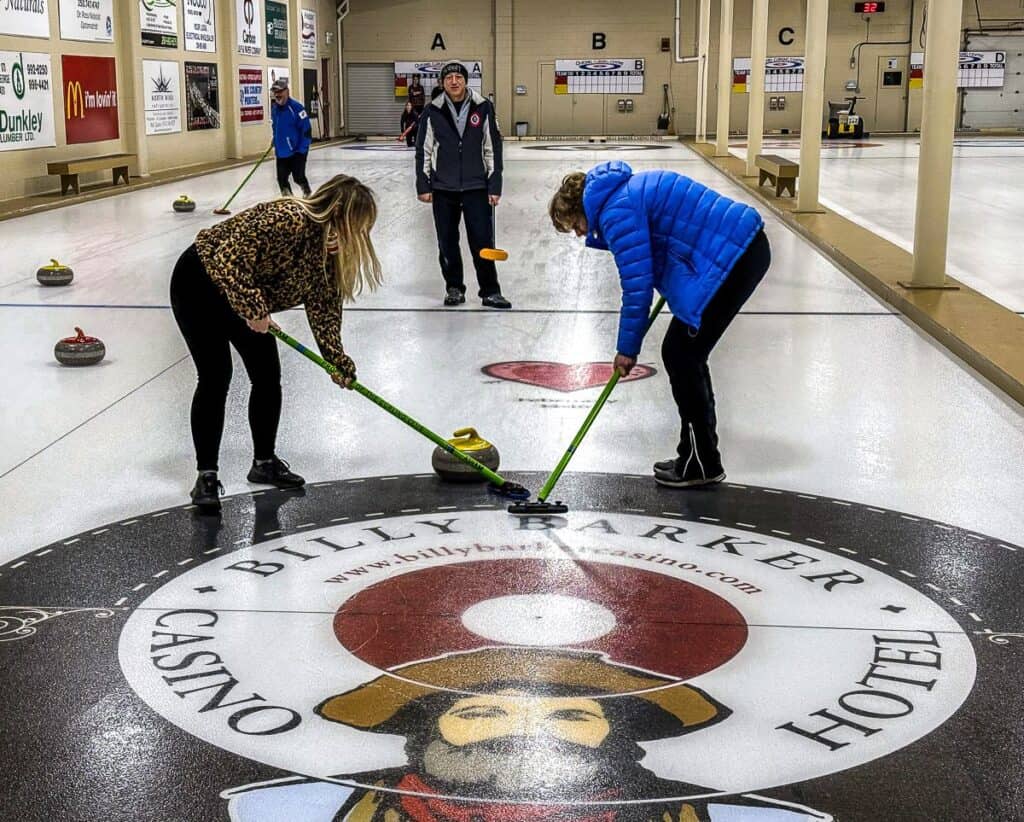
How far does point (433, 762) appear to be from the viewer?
2.84 metres

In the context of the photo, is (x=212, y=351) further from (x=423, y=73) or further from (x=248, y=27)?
(x=423, y=73)

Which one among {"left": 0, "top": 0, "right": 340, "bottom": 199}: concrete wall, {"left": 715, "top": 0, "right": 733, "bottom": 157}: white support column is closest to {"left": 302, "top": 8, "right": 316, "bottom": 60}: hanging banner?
{"left": 0, "top": 0, "right": 340, "bottom": 199}: concrete wall

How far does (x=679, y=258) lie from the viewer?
188 inches

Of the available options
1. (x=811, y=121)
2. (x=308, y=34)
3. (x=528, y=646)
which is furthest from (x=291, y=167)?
(x=308, y=34)

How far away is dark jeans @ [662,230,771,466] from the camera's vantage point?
4.84 meters

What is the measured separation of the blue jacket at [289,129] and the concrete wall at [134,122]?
364cm

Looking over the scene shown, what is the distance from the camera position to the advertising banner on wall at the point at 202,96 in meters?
24.2

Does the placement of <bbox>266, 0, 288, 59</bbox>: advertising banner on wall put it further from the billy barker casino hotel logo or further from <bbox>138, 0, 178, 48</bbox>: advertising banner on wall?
the billy barker casino hotel logo

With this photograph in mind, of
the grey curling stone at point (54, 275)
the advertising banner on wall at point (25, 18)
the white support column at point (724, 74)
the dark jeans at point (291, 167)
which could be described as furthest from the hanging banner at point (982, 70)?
the grey curling stone at point (54, 275)

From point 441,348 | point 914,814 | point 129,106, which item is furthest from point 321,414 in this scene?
point 129,106

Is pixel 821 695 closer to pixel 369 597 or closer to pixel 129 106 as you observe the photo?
pixel 369 597

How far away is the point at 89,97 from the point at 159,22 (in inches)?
129

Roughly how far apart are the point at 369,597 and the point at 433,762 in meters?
1.04

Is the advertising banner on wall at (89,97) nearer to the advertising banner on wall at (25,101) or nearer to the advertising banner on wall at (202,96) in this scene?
the advertising banner on wall at (25,101)
